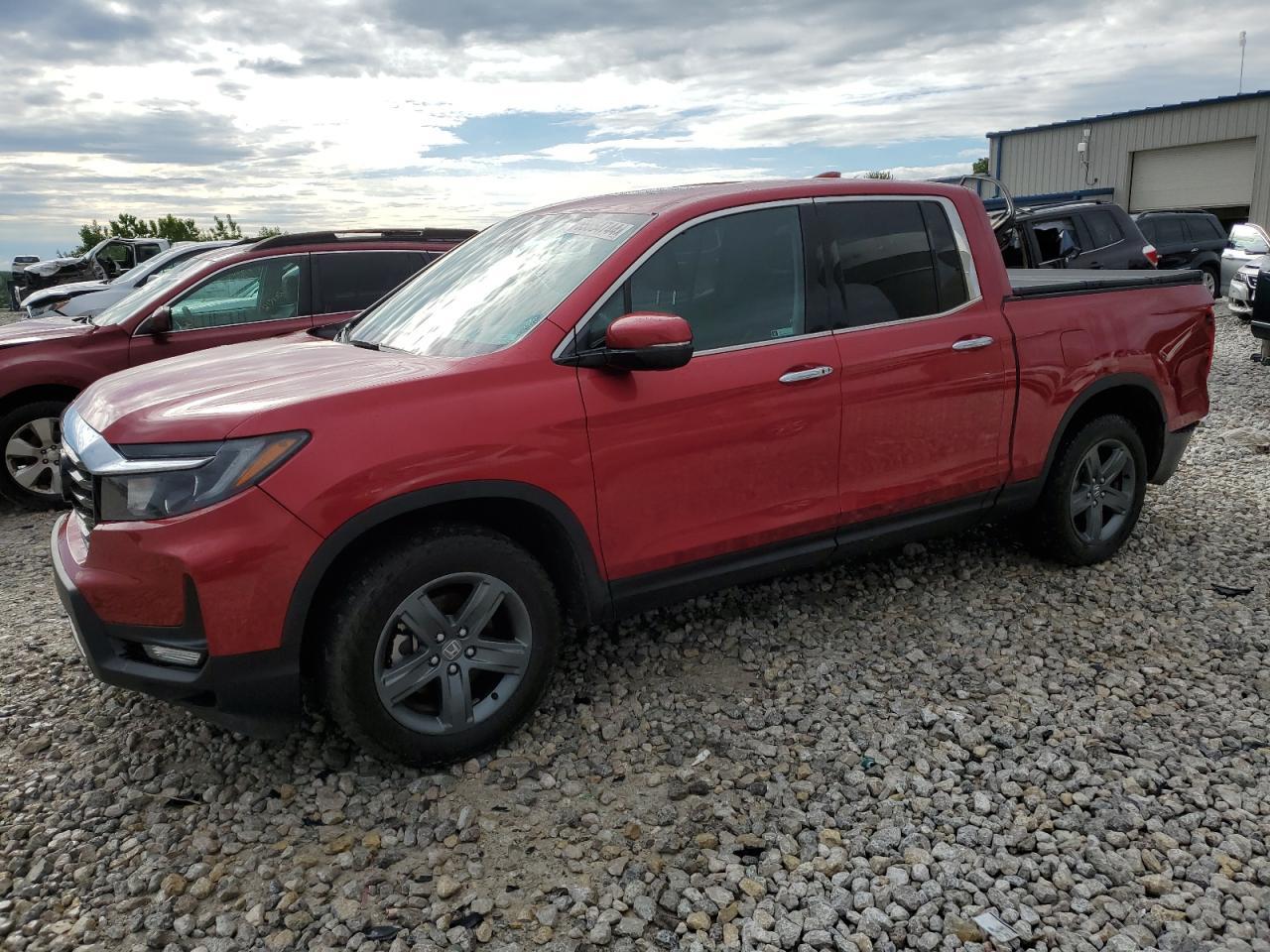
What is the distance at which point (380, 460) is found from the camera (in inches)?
112

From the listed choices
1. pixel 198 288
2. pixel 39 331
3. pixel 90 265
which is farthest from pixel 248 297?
pixel 90 265

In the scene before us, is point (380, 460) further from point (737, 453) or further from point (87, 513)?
point (737, 453)

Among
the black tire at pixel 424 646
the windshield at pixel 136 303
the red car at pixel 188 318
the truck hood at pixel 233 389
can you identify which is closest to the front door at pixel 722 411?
the black tire at pixel 424 646

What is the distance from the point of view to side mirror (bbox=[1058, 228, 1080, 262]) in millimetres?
10977

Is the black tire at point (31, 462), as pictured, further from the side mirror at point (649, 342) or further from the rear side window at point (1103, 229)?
the rear side window at point (1103, 229)

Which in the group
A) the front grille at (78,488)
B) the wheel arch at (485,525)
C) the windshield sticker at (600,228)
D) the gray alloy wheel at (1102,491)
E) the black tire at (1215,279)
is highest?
the windshield sticker at (600,228)

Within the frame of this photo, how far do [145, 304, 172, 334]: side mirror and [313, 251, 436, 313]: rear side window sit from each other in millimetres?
998

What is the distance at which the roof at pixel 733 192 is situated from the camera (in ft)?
12.0

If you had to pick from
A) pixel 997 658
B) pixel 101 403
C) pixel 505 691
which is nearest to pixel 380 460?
pixel 505 691

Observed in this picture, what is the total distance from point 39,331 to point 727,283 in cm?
563

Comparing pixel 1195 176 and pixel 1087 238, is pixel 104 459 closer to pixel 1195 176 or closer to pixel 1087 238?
pixel 1087 238

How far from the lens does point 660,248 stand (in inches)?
135

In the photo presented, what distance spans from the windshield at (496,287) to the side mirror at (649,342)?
333 millimetres

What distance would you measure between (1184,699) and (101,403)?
13.0 ft
